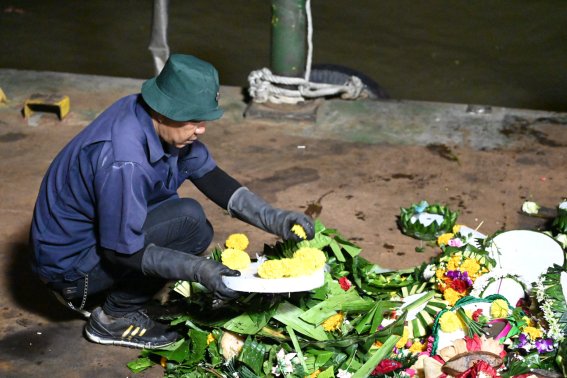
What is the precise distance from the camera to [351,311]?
350 centimetres

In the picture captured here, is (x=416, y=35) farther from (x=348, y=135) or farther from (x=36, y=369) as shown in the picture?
(x=36, y=369)

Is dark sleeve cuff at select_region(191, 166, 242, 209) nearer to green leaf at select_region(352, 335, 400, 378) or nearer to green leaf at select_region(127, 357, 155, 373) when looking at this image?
green leaf at select_region(127, 357, 155, 373)

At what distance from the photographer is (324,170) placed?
5.20 m

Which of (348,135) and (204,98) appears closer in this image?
(204,98)

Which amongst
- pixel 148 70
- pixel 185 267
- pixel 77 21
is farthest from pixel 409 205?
pixel 77 21

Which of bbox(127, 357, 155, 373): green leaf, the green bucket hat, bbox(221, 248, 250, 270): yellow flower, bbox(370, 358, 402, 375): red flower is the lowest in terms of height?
bbox(127, 357, 155, 373): green leaf

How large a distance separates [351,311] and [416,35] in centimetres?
585

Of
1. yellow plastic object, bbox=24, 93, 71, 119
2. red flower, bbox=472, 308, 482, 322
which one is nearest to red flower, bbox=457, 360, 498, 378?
red flower, bbox=472, 308, 482, 322

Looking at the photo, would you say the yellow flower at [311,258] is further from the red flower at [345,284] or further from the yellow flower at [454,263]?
the yellow flower at [454,263]

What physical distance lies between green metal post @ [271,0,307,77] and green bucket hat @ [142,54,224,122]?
2781mm

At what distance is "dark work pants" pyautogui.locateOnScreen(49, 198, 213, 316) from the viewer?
135 inches

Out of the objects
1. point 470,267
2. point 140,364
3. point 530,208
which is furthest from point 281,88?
point 140,364

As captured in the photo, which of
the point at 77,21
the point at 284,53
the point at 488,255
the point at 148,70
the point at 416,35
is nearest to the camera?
the point at 488,255

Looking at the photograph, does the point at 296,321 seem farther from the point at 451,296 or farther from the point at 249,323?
the point at 451,296
